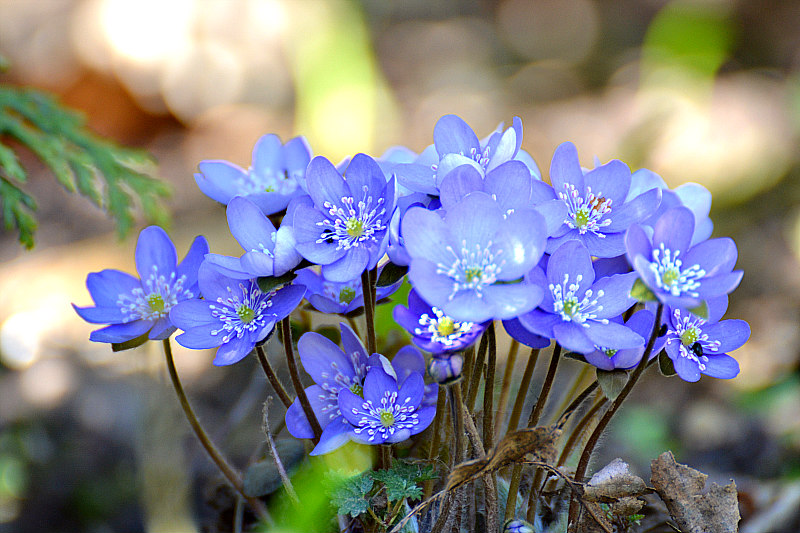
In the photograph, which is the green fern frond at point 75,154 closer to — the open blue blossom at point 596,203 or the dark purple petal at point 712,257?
the open blue blossom at point 596,203

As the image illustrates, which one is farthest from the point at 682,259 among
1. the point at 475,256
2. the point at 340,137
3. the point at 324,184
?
the point at 340,137

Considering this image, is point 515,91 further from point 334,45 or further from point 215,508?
point 215,508

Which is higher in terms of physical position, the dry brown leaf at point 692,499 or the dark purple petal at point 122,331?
the dark purple petal at point 122,331

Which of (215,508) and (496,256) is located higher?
(496,256)

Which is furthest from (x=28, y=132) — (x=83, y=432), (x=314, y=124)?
(x=314, y=124)

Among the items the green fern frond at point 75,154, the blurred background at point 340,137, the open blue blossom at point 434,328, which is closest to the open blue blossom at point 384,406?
the open blue blossom at point 434,328

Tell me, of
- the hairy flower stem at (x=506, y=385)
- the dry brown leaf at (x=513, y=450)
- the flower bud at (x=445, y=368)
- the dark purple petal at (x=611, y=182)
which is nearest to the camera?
the flower bud at (x=445, y=368)
